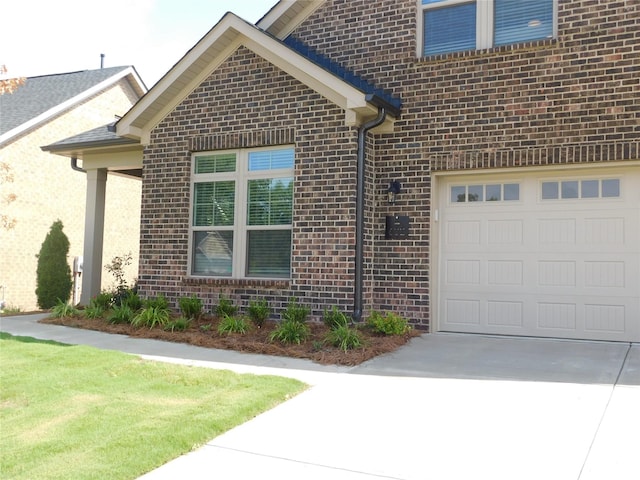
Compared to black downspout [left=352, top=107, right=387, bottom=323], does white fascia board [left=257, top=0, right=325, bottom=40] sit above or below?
above

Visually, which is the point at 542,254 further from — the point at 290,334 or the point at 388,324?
the point at 290,334

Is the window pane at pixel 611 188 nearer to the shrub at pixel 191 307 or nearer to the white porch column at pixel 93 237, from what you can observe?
the shrub at pixel 191 307

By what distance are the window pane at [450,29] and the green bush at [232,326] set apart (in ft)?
16.1

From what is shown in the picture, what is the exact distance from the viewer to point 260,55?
9352 millimetres

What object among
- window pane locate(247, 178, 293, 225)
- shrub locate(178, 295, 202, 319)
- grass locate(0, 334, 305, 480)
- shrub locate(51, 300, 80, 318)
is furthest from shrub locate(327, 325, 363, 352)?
shrub locate(51, 300, 80, 318)

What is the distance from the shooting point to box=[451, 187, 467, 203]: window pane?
884cm

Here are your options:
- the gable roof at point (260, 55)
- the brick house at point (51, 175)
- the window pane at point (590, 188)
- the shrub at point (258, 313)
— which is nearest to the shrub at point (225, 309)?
the shrub at point (258, 313)

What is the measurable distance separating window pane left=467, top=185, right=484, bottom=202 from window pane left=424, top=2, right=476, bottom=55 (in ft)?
6.70

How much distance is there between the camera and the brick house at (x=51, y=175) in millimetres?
17344

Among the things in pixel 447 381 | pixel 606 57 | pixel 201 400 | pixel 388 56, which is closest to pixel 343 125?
pixel 388 56

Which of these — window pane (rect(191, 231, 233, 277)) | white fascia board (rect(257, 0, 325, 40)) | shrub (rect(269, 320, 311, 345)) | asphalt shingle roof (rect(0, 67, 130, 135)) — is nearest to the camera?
shrub (rect(269, 320, 311, 345))

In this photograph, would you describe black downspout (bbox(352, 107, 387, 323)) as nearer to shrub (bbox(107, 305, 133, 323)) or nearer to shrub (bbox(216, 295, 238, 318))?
shrub (bbox(216, 295, 238, 318))

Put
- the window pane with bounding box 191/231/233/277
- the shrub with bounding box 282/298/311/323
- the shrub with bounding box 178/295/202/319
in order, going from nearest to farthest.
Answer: the shrub with bounding box 282/298/311/323 < the shrub with bounding box 178/295/202/319 < the window pane with bounding box 191/231/233/277

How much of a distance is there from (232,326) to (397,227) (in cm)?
280
